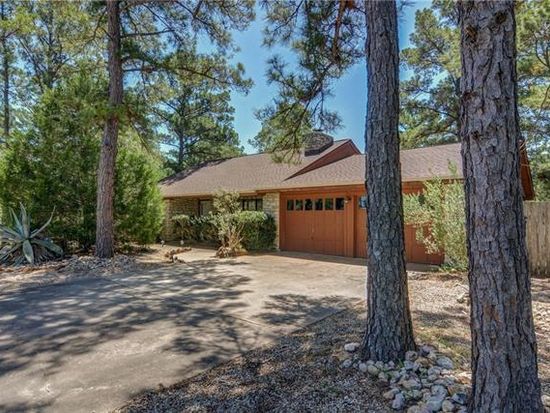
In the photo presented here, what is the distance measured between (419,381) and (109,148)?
31.1ft

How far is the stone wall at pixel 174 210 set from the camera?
53.9ft

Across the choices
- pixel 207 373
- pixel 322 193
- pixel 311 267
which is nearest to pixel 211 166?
pixel 322 193

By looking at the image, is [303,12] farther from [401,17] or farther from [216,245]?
[216,245]

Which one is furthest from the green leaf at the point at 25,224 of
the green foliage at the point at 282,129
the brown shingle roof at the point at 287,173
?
the green foliage at the point at 282,129

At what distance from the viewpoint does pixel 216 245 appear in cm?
1420

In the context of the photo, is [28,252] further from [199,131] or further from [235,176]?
[199,131]

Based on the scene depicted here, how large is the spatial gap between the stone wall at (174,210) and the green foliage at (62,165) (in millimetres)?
5224

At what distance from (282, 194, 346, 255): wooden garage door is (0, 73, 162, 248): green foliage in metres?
5.54

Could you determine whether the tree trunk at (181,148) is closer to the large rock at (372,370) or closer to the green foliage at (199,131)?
the green foliage at (199,131)

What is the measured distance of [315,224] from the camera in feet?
39.2

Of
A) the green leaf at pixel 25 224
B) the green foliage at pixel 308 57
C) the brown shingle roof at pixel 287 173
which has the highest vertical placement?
the green foliage at pixel 308 57

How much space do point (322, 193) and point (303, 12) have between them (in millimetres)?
6655

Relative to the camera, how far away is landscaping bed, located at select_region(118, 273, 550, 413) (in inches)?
101

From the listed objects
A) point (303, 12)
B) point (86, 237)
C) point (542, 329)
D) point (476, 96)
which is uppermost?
point (303, 12)
